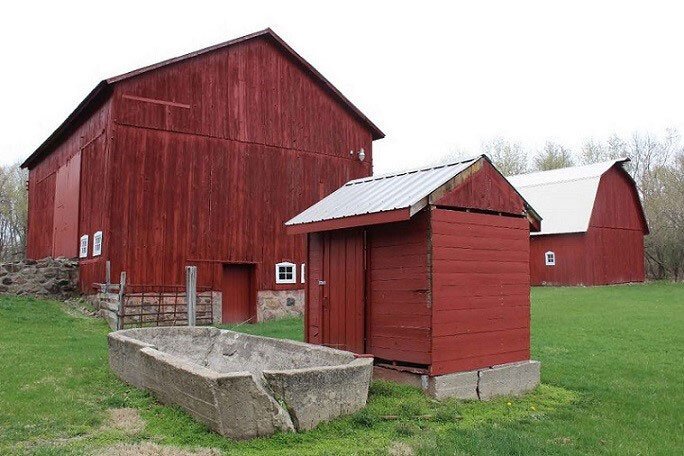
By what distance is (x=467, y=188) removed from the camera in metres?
9.09

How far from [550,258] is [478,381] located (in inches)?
1046

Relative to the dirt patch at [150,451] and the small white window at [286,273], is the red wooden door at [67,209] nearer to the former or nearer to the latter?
the small white window at [286,273]

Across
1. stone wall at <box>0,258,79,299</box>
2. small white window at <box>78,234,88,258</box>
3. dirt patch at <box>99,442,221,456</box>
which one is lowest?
dirt patch at <box>99,442,221,456</box>

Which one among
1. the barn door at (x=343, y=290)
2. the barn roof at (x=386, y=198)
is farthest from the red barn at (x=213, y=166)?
the barn door at (x=343, y=290)

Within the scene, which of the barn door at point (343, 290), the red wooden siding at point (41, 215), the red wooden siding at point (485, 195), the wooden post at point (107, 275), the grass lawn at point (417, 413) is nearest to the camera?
the grass lawn at point (417, 413)

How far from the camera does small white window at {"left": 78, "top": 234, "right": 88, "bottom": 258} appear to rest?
795 inches

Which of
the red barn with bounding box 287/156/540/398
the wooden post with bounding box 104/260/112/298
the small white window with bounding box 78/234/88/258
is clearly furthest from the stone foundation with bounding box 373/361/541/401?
the small white window with bounding box 78/234/88/258

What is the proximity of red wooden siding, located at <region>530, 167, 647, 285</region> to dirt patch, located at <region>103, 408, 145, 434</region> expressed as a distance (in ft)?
93.9

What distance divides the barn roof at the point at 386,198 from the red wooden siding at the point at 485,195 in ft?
0.63

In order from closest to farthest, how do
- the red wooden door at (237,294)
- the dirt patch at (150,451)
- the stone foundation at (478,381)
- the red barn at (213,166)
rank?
1. the dirt patch at (150,451)
2. the stone foundation at (478,381)
3. the red barn at (213,166)
4. the red wooden door at (237,294)

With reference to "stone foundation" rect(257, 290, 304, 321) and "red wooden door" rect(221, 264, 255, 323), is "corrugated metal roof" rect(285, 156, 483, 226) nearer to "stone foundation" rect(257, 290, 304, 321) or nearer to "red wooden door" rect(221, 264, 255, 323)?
"red wooden door" rect(221, 264, 255, 323)

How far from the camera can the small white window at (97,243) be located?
18567 mm

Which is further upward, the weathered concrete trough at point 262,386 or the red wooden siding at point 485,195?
the red wooden siding at point 485,195

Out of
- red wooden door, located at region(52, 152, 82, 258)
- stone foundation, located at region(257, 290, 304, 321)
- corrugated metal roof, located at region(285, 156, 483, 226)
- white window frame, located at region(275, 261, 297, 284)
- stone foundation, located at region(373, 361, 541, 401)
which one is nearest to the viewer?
stone foundation, located at region(373, 361, 541, 401)
